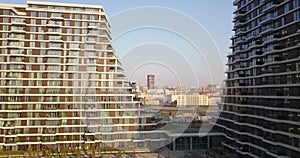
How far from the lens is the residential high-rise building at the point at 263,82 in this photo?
5797 millimetres

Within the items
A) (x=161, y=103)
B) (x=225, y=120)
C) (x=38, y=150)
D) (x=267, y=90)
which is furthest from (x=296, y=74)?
(x=38, y=150)

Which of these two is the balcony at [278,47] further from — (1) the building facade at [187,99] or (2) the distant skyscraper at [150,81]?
(2) the distant skyscraper at [150,81]

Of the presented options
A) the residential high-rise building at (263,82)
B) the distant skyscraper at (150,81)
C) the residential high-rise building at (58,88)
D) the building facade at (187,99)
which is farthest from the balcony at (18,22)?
the residential high-rise building at (263,82)

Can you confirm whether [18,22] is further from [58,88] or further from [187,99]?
[187,99]

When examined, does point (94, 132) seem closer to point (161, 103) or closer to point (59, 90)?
point (59, 90)

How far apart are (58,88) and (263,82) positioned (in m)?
5.89

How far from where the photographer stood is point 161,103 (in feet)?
17.0

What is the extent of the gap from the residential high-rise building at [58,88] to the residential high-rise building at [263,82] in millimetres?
2618

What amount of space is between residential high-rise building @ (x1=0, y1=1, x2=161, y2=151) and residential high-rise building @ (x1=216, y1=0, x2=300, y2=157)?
103 inches

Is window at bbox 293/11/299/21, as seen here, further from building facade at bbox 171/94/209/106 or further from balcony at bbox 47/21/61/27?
balcony at bbox 47/21/61/27

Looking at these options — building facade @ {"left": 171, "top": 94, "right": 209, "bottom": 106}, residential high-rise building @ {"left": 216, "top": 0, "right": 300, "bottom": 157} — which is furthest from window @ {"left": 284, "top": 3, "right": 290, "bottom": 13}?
building facade @ {"left": 171, "top": 94, "right": 209, "bottom": 106}

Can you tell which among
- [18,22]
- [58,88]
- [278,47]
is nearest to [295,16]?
[278,47]

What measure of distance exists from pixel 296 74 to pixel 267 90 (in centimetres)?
115

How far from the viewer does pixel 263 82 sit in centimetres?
704
